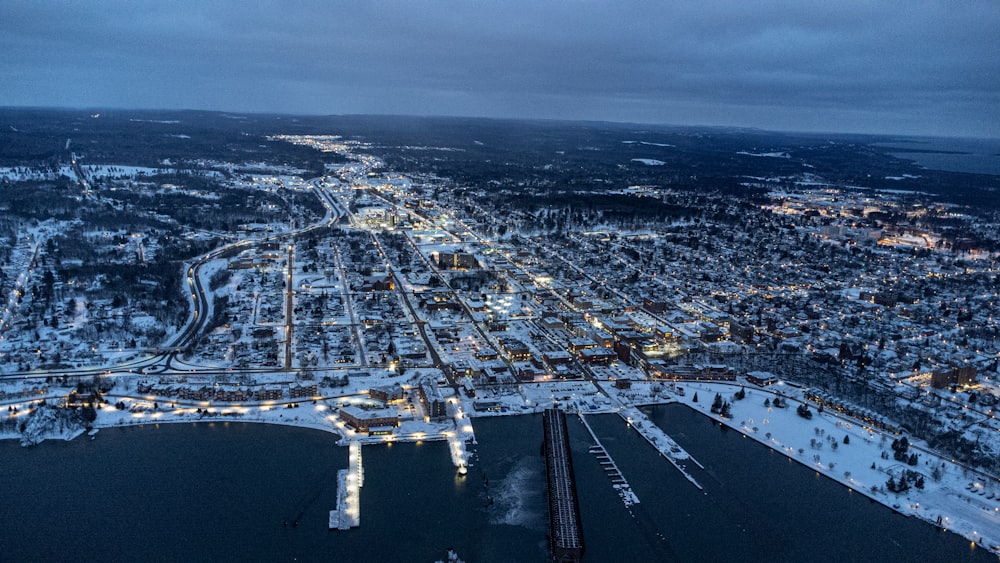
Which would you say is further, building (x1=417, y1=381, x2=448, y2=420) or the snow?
the snow

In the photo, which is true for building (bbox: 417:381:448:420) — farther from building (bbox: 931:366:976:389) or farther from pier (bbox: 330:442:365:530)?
building (bbox: 931:366:976:389)

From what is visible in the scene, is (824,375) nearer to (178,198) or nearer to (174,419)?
(174,419)

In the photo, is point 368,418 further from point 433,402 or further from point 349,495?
point 349,495

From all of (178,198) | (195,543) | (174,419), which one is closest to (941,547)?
(195,543)

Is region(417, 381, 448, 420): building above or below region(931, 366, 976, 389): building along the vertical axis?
below

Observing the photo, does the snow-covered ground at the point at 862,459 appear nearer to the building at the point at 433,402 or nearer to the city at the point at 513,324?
the city at the point at 513,324

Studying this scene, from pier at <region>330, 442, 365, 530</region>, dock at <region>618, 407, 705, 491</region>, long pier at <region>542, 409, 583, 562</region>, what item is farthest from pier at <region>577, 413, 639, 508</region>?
pier at <region>330, 442, 365, 530</region>

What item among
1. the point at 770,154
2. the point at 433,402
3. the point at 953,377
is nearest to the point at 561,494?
the point at 433,402
